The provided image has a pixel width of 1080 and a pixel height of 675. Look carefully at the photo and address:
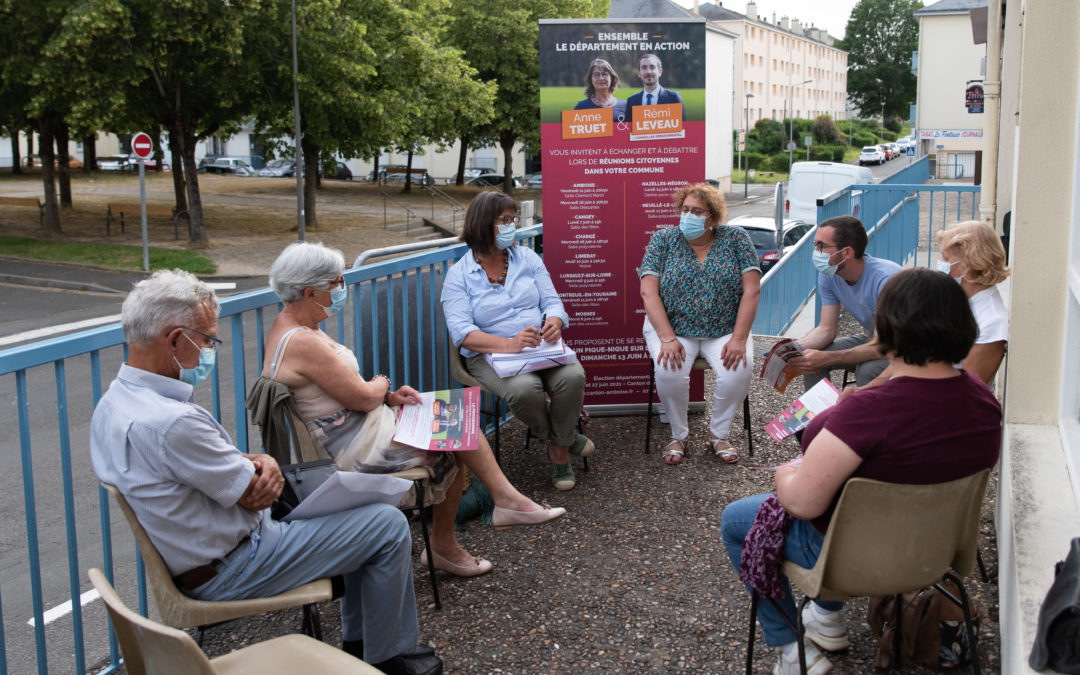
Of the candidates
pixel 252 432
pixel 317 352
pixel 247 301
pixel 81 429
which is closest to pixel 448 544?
pixel 317 352

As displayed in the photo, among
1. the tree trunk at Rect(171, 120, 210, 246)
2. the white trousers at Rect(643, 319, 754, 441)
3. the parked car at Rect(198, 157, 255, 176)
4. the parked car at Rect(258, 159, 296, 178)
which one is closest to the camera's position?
the white trousers at Rect(643, 319, 754, 441)

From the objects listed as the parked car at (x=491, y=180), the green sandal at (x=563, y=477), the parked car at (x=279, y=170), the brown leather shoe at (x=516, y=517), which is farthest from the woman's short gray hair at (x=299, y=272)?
the parked car at (x=279, y=170)

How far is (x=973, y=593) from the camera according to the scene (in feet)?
12.7

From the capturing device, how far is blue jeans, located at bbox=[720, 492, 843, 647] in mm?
2984

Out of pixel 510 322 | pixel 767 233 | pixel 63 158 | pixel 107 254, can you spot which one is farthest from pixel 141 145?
pixel 510 322

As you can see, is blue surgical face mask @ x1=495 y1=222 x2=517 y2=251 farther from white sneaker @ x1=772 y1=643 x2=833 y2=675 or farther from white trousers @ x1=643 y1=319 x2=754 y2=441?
white sneaker @ x1=772 y1=643 x2=833 y2=675

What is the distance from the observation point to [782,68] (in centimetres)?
9225

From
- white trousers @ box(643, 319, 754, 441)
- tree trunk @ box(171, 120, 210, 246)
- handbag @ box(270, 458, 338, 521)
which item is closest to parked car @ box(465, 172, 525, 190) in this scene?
tree trunk @ box(171, 120, 210, 246)

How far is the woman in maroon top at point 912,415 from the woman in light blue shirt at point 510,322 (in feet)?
7.93

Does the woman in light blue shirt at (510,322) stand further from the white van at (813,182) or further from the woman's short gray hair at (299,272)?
the white van at (813,182)

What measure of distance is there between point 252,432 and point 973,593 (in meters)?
6.10

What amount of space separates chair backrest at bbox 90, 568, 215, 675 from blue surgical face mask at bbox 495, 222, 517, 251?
3.50 metres

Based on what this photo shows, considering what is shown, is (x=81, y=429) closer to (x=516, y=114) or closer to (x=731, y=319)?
(x=731, y=319)

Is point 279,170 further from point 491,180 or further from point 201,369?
point 201,369
